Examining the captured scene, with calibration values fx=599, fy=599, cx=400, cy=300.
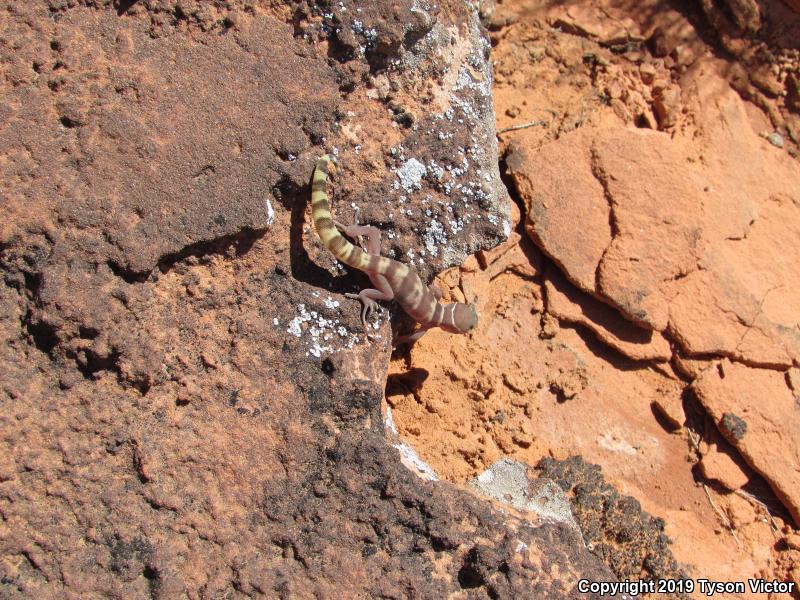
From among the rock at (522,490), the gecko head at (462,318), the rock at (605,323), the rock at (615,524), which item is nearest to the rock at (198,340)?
the rock at (522,490)

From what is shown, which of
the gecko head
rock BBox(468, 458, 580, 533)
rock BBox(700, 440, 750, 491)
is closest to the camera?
rock BBox(468, 458, 580, 533)

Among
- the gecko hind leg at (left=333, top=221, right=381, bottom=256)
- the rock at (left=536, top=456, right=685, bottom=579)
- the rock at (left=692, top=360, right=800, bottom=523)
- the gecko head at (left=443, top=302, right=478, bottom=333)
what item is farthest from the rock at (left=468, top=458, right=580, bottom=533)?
the rock at (left=692, top=360, right=800, bottom=523)

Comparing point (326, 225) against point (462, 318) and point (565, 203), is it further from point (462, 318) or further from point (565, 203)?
point (565, 203)

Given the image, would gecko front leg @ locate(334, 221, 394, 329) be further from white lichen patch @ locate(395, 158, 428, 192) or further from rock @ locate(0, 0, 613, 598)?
white lichen patch @ locate(395, 158, 428, 192)

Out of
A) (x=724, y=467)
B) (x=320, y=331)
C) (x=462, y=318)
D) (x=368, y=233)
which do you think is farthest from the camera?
(x=724, y=467)

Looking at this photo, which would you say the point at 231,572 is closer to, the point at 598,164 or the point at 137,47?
the point at 137,47

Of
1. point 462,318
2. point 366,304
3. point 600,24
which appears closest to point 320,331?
point 366,304
